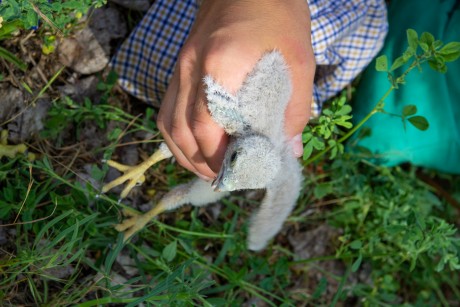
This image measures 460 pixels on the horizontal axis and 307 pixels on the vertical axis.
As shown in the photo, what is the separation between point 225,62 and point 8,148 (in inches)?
39.4

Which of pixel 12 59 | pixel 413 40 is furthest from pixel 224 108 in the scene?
pixel 12 59

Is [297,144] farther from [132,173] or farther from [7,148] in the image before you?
[7,148]

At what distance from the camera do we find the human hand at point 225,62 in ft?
4.91

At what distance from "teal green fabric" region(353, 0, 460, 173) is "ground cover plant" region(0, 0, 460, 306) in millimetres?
121

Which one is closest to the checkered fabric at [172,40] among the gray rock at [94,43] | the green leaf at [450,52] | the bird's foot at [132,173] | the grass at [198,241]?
the gray rock at [94,43]

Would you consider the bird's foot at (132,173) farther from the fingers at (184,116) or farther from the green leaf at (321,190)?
the green leaf at (321,190)

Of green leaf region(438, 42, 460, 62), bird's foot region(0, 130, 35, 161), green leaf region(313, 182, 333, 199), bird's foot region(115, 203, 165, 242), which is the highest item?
green leaf region(438, 42, 460, 62)

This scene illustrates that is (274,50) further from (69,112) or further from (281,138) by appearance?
(69,112)

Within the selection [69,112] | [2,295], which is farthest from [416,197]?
[2,295]

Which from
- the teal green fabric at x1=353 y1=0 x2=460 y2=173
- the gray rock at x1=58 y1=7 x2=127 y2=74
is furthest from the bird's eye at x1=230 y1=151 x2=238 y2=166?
the teal green fabric at x1=353 y1=0 x2=460 y2=173

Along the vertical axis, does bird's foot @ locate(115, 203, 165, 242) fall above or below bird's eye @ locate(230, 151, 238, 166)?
below

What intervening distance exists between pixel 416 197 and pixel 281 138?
4.56 feet

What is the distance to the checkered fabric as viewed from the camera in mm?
2338

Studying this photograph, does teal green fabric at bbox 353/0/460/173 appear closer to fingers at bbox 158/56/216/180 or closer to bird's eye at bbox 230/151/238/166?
fingers at bbox 158/56/216/180
